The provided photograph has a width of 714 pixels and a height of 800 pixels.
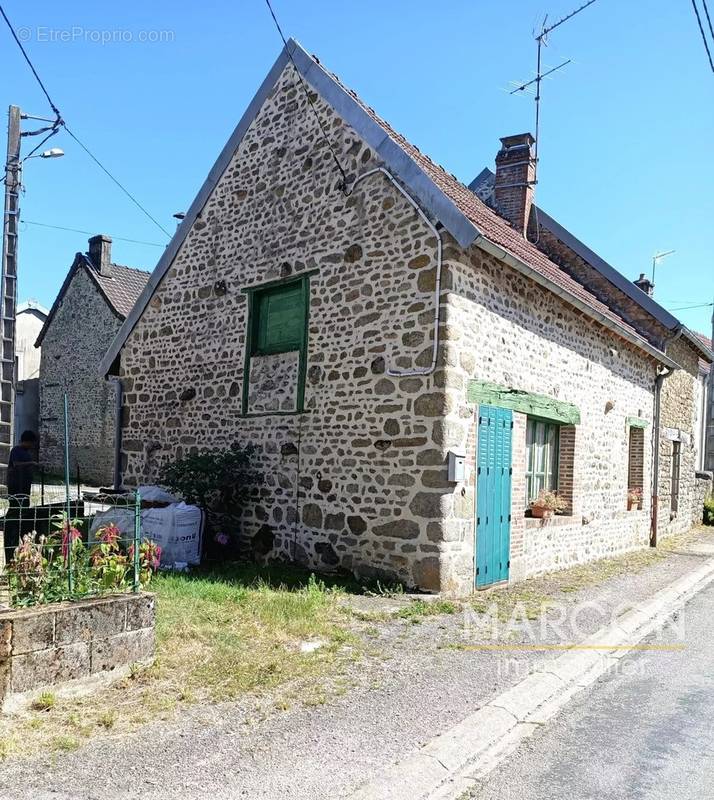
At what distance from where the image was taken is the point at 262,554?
9305mm

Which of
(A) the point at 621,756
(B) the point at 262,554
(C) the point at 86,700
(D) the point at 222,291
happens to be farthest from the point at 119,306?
(A) the point at 621,756

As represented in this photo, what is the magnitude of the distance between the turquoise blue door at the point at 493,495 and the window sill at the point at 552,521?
0.96m

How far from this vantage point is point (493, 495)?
8.34 meters

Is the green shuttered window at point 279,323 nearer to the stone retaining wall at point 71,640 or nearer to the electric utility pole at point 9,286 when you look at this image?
the electric utility pole at point 9,286

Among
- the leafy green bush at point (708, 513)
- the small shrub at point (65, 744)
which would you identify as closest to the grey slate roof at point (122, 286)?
the leafy green bush at point (708, 513)

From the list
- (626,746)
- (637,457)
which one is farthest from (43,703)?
(637,457)

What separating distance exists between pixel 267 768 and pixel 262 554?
585 centimetres

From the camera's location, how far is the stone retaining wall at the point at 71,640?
3.99 meters

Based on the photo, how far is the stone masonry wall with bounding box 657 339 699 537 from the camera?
14.8 meters

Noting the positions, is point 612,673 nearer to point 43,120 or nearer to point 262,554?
point 262,554

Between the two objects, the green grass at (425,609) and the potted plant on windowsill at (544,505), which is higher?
the potted plant on windowsill at (544,505)

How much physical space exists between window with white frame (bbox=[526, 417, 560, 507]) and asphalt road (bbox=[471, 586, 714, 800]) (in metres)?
4.45

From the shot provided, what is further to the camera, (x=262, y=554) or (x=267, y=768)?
(x=262, y=554)

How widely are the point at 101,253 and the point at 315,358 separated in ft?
55.8
